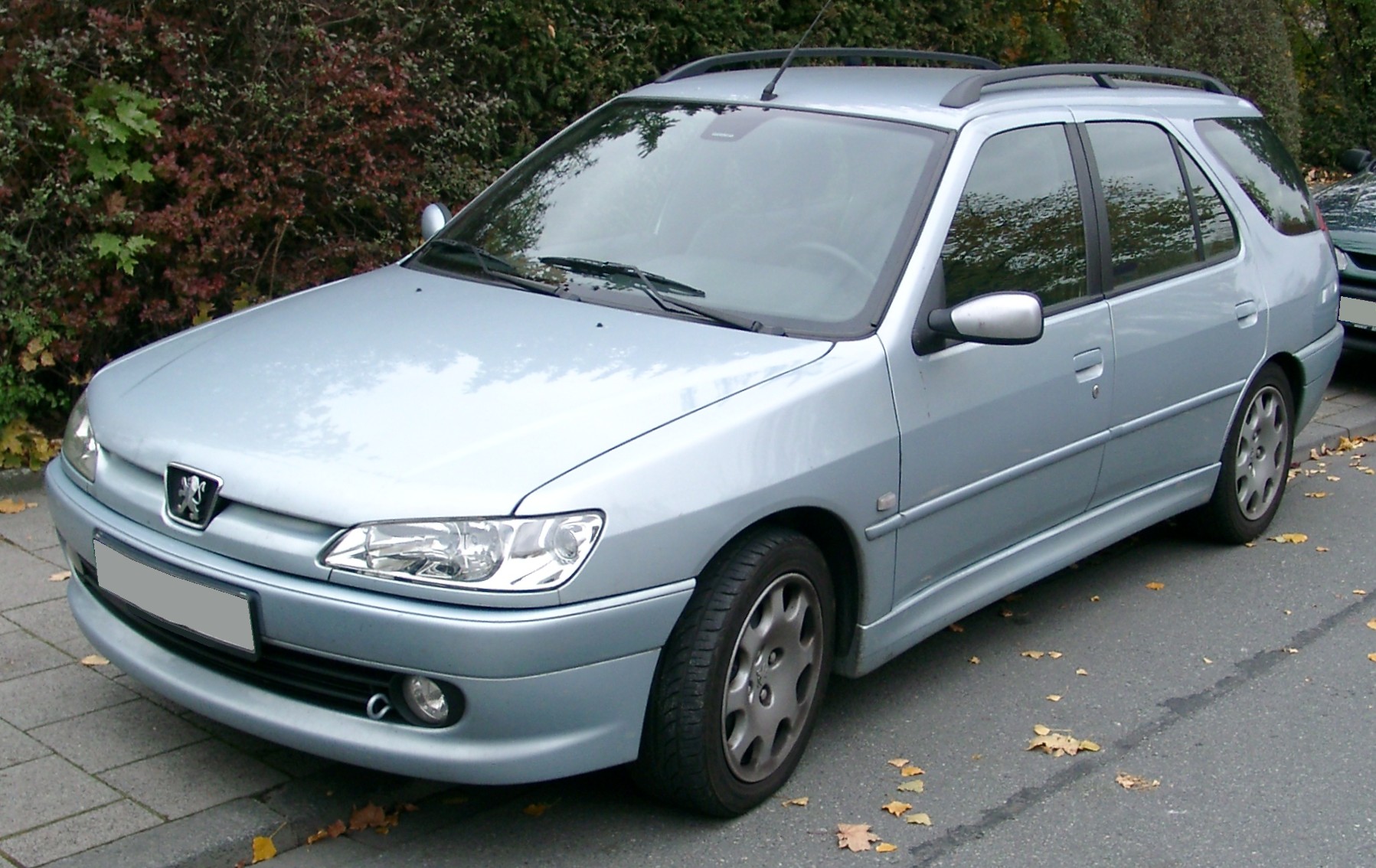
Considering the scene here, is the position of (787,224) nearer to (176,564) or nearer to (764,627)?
(764,627)

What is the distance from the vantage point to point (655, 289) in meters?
4.25

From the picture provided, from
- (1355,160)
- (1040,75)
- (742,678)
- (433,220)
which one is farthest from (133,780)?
(1355,160)

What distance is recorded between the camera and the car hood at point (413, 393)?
331cm

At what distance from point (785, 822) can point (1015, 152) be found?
220cm

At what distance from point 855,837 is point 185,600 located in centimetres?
170

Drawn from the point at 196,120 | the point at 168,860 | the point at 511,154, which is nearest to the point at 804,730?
the point at 168,860

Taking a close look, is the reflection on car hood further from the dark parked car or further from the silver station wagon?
the silver station wagon

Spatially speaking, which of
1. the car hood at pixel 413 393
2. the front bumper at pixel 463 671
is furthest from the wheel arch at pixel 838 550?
the front bumper at pixel 463 671

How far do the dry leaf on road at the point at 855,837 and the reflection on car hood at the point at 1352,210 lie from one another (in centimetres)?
616

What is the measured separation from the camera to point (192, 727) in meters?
4.07

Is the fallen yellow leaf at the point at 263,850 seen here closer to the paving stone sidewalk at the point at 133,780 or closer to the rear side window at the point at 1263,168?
the paving stone sidewalk at the point at 133,780

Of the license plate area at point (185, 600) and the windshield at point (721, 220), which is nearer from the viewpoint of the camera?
the license plate area at point (185, 600)

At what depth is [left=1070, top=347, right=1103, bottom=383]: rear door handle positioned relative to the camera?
4688 mm

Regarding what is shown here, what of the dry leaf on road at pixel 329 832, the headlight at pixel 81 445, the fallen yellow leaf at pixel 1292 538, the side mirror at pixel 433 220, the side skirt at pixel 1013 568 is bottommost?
the fallen yellow leaf at pixel 1292 538
